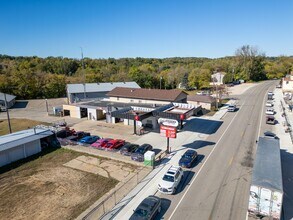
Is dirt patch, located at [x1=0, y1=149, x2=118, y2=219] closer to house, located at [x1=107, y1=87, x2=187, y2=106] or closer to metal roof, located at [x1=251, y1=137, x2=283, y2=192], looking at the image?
metal roof, located at [x1=251, y1=137, x2=283, y2=192]

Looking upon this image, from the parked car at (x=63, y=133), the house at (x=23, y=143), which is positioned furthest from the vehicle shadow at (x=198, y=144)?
the house at (x=23, y=143)

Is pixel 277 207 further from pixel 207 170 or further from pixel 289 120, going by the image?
pixel 289 120

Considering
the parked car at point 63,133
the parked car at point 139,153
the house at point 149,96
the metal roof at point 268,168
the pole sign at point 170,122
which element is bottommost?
the parked car at point 139,153

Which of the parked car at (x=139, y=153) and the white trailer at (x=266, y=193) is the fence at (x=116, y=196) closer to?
the parked car at (x=139, y=153)

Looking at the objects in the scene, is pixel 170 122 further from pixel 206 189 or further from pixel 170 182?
pixel 206 189

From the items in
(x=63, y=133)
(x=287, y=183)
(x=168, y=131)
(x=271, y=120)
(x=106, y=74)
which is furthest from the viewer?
(x=106, y=74)

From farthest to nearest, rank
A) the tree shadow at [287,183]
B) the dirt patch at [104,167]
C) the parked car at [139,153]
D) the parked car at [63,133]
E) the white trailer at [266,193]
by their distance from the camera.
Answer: the parked car at [63,133] < the parked car at [139,153] < the dirt patch at [104,167] < the tree shadow at [287,183] < the white trailer at [266,193]

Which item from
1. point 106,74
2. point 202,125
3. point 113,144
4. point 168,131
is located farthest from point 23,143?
point 106,74
